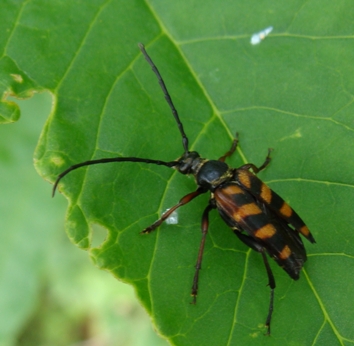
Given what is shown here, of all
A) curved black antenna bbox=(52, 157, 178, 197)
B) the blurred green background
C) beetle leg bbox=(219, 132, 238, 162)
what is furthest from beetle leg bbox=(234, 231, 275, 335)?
the blurred green background

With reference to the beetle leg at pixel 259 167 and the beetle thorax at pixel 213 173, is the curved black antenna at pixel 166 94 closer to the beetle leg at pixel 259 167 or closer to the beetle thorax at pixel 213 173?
the beetle thorax at pixel 213 173

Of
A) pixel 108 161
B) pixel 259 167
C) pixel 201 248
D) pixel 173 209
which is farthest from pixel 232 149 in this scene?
pixel 108 161

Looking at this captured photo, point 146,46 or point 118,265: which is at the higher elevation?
point 146,46

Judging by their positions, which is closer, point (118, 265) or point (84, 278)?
point (118, 265)

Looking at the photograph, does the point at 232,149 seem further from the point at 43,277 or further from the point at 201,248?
the point at 43,277

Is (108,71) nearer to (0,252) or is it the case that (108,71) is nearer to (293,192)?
(293,192)

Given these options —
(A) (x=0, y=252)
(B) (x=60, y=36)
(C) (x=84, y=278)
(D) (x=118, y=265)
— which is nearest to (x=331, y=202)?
(D) (x=118, y=265)
